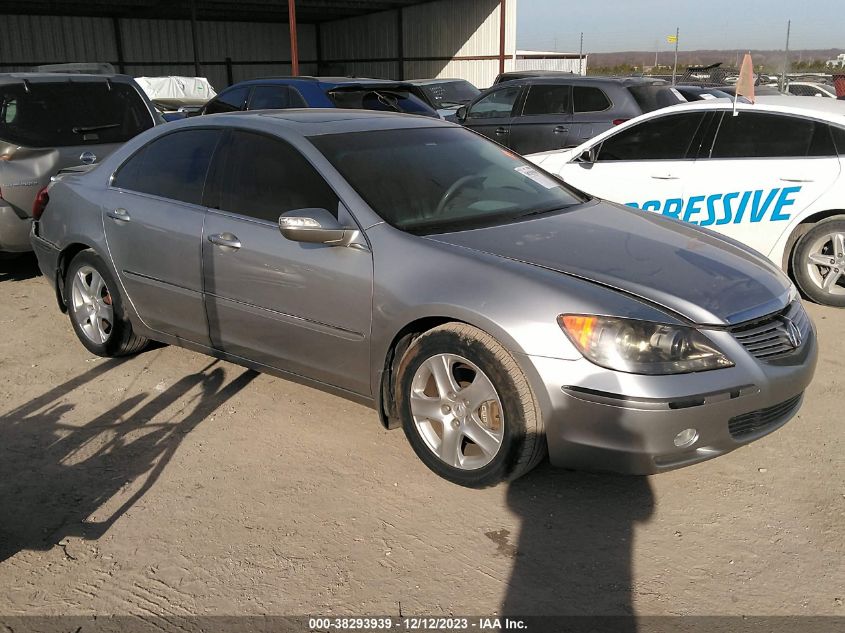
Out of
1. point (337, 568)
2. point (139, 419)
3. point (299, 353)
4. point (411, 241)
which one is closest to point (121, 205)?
point (139, 419)

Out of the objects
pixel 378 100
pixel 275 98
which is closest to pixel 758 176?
pixel 378 100

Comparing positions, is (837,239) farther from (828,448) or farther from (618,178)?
(828,448)

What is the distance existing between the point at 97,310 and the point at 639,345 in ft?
11.5

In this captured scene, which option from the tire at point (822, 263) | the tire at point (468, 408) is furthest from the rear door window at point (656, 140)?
the tire at point (468, 408)

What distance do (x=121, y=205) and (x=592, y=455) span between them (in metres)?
3.14

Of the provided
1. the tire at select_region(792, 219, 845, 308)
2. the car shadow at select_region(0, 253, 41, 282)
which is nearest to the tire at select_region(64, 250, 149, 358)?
the car shadow at select_region(0, 253, 41, 282)

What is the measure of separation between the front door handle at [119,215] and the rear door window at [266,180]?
722 mm

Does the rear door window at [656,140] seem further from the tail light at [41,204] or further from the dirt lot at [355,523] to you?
the tail light at [41,204]

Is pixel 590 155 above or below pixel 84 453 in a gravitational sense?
above

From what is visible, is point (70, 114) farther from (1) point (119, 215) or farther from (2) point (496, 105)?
(2) point (496, 105)

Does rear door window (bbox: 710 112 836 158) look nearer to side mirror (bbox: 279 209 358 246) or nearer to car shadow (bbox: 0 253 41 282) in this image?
side mirror (bbox: 279 209 358 246)

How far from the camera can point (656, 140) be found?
6.68m

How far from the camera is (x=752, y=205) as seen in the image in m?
6.14

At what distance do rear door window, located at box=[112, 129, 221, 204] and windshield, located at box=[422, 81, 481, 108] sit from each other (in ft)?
34.9
